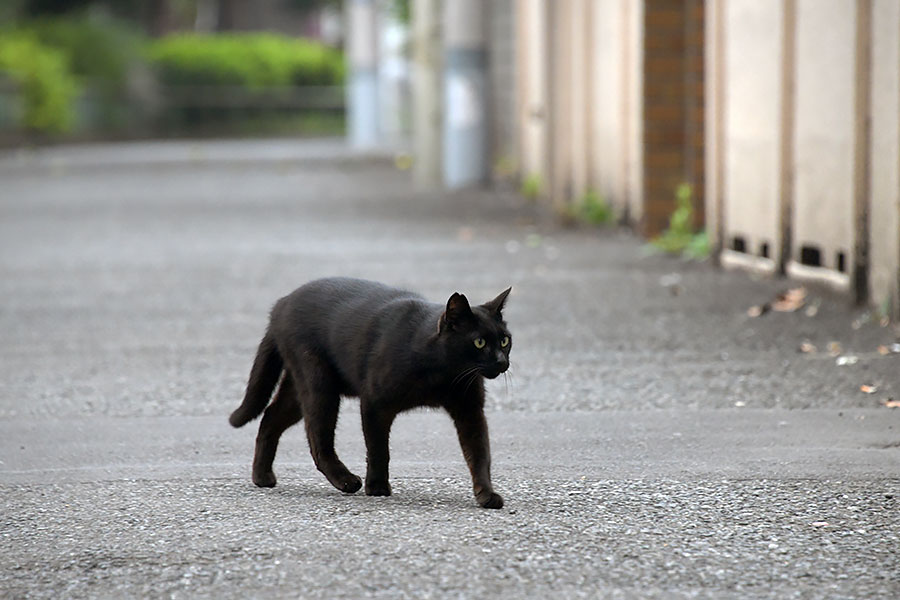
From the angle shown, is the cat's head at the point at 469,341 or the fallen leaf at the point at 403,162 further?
the fallen leaf at the point at 403,162

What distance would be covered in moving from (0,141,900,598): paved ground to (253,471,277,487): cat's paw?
0.08 metres

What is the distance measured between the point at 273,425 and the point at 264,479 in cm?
18

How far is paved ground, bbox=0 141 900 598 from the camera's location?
4.24 metres

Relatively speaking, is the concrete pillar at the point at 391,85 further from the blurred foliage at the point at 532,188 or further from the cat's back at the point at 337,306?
the cat's back at the point at 337,306

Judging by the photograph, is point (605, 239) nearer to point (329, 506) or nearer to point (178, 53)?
point (329, 506)

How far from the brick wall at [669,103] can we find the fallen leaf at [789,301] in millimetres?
3768

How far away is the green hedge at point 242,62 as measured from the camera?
52.8 metres

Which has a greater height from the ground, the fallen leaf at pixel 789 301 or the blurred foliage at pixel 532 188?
the fallen leaf at pixel 789 301

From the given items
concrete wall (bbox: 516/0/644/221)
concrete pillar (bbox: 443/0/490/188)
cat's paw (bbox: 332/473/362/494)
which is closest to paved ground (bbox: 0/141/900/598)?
cat's paw (bbox: 332/473/362/494)

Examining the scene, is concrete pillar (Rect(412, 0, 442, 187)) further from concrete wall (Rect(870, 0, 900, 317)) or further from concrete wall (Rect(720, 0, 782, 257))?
concrete wall (Rect(870, 0, 900, 317))

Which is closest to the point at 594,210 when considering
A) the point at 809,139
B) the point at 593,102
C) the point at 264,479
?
the point at 593,102

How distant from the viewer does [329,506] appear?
496 cm

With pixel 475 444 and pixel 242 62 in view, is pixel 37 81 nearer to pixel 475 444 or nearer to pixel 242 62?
pixel 242 62

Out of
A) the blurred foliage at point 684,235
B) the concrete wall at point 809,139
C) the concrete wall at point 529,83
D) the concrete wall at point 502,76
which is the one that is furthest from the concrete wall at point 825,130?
the concrete wall at point 502,76
